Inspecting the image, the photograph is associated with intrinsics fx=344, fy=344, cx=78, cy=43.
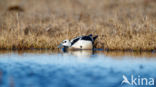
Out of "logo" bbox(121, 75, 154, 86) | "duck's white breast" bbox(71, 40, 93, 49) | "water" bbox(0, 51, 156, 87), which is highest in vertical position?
"duck's white breast" bbox(71, 40, 93, 49)

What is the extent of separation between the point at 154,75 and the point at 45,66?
10.7 ft

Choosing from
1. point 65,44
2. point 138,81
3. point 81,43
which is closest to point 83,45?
point 81,43

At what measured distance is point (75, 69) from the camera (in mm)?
9898

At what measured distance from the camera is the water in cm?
813

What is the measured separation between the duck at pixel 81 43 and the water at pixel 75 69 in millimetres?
1352

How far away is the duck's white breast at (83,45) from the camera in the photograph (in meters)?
14.5

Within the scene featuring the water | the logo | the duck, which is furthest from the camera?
the duck

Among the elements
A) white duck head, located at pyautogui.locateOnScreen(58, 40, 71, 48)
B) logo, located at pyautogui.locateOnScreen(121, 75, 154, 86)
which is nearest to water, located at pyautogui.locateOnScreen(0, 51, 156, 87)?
logo, located at pyautogui.locateOnScreen(121, 75, 154, 86)

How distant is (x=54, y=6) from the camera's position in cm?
3453

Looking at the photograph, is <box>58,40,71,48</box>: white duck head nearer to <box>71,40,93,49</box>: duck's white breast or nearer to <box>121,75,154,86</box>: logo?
<box>71,40,93,49</box>: duck's white breast

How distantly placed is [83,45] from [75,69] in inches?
191

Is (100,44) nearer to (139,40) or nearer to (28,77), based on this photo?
(139,40)

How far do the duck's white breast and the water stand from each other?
1384mm

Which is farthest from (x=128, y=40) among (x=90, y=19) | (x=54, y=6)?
(x=54, y=6)
